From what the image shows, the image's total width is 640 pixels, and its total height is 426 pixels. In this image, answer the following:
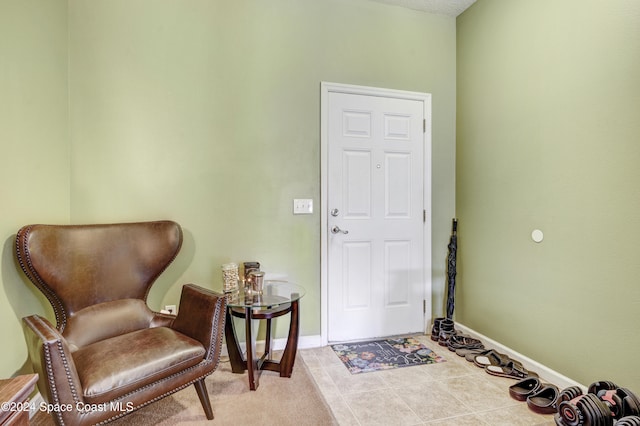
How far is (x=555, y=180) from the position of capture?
2080 mm

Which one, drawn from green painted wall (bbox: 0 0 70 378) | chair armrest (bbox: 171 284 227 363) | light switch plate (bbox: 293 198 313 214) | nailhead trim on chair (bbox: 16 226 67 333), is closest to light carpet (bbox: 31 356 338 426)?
chair armrest (bbox: 171 284 227 363)

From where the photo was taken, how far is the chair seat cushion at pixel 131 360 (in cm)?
135

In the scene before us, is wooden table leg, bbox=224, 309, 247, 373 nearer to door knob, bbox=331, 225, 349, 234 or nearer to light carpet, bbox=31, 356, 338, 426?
light carpet, bbox=31, 356, 338, 426

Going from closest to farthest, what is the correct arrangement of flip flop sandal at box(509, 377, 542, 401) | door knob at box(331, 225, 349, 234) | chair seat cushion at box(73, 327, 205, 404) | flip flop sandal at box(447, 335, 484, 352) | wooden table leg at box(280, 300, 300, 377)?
chair seat cushion at box(73, 327, 205, 404) → flip flop sandal at box(509, 377, 542, 401) → wooden table leg at box(280, 300, 300, 377) → flip flop sandal at box(447, 335, 484, 352) → door knob at box(331, 225, 349, 234)

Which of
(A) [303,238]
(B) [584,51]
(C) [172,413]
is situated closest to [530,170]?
(B) [584,51]

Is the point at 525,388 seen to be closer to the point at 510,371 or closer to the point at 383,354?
the point at 510,371

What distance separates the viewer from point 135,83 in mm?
2291

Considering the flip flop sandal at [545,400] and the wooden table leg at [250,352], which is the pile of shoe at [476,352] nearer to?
the flip flop sandal at [545,400]

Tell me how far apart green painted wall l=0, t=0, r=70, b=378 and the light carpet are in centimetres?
60

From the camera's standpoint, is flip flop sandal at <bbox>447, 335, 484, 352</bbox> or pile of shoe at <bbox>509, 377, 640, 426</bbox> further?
flip flop sandal at <bbox>447, 335, 484, 352</bbox>

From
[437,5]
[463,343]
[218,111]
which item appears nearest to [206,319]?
[218,111]

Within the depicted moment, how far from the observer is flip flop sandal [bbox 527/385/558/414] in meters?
1.77

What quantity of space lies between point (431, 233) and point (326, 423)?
1.83 metres

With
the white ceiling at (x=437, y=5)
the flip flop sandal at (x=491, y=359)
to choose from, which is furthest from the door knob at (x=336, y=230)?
the white ceiling at (x=437, y=5)
